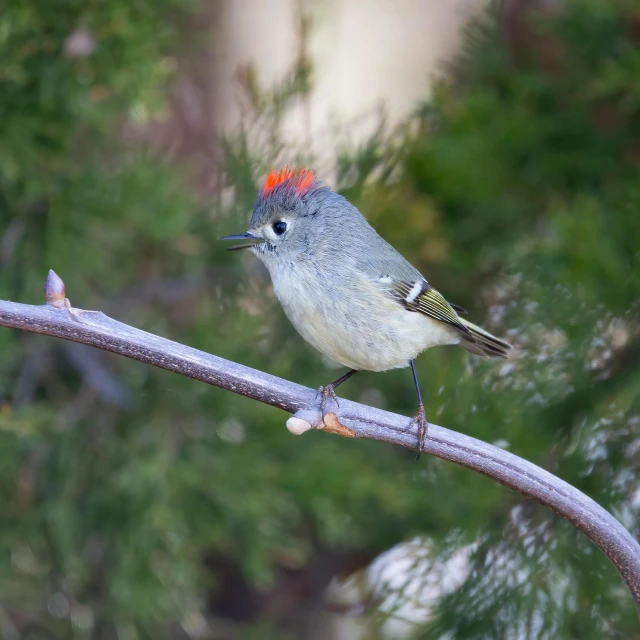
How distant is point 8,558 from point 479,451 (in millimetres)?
1360

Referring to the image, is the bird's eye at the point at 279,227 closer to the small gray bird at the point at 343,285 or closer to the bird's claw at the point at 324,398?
the small gray bird at the point at 343,285

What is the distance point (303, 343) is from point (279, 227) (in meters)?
0.66

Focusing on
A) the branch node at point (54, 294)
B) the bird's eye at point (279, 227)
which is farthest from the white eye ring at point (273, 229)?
the branch node at point (54, 294)

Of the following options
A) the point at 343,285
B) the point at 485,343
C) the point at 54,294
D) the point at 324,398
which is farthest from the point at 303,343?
the point at 54,294

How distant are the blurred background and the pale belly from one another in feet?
1.37

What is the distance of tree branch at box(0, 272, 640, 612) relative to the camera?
113cm

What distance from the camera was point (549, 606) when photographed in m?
1.94

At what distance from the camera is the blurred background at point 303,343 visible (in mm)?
1974

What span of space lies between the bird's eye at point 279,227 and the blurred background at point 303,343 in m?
0.47

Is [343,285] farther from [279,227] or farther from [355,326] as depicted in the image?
[279,227]

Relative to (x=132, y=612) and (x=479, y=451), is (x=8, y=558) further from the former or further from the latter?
(x=479, y=451)

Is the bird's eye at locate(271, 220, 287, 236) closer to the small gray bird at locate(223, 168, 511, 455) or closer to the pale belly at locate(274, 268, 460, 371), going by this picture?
the small gray bird at locate(223, 168, 511, 455)

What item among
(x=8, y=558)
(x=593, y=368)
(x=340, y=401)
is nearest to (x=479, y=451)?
(x=340, y=401)

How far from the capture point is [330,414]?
1.21 m
